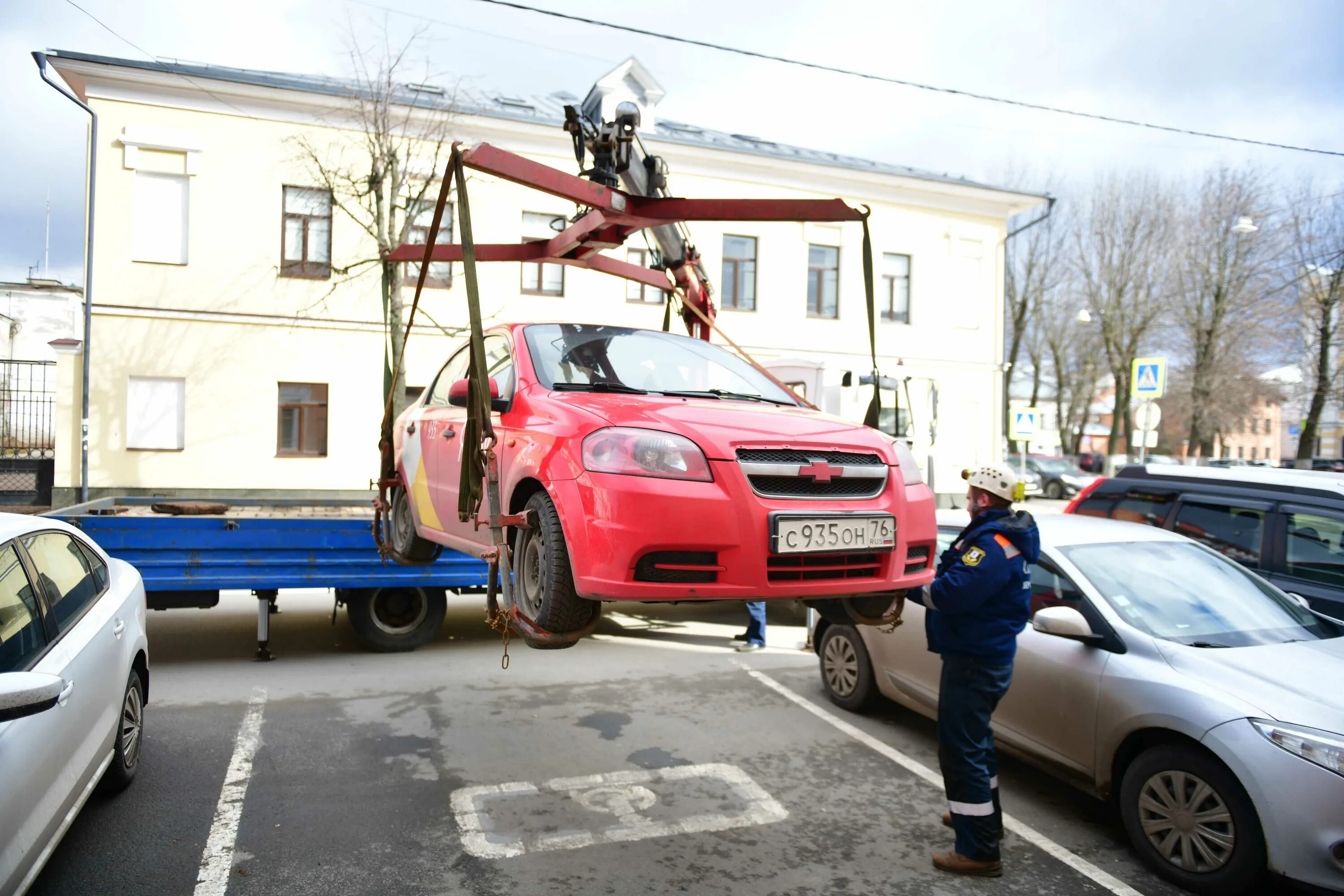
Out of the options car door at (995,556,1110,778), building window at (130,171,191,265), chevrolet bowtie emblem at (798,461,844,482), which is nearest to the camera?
chevrolet bowtie emblem at (798,461,844,482)

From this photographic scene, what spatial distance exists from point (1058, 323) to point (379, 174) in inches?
1305

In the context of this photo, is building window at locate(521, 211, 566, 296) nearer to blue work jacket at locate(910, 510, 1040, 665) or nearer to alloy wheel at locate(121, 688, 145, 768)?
alloy wheel at locate(121, 688, 145, 768)

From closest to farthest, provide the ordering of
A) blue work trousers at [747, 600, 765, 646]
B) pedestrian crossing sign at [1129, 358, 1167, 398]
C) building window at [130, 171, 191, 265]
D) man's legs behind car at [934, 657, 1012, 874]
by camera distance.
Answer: man's legs behind car at [934, 657, 1012, 874]
blue work trousers at [747, 600, 765, 646]
pedestrian crossing sign at [1129, 358, 1167, 398]
building window at [130, 171, 191, 265]

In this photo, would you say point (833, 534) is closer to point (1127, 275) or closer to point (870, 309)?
point (870, 309)

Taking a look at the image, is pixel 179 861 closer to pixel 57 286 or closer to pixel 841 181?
pixel 841 181

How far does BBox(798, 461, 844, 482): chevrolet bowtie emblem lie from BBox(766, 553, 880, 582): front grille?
0.28 metres

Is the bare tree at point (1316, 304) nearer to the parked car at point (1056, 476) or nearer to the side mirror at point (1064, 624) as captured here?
the parked car at point (1056, 476)

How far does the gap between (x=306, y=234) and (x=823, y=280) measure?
12.1 m

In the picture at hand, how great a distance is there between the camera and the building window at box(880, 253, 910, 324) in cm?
2302

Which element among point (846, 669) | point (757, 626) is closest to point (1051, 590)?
point (846, 669)

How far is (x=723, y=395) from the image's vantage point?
408 cm

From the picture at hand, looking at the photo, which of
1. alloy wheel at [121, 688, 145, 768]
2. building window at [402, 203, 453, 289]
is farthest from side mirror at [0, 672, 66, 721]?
building window at [402, 203, 453, 289]

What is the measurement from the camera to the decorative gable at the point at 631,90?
2088cm

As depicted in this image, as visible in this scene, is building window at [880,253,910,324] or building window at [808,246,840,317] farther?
building window at [880,253,910,324]
